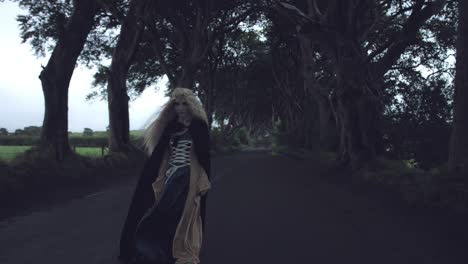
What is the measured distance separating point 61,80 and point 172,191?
11.7 m

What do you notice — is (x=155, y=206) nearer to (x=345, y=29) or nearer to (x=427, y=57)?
(x=345, y=29)

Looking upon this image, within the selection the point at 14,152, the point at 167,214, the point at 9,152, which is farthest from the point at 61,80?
the point at 167,214

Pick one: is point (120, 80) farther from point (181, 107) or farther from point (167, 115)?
point (181, 107)

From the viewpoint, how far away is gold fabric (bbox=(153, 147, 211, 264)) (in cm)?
450

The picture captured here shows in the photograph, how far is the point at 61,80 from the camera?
14.8 meters

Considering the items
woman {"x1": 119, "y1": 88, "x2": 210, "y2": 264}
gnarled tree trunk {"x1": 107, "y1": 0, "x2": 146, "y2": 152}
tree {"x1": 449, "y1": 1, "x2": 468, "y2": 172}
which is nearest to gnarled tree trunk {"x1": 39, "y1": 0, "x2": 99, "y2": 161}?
gnarled tree trunk {"x1": 107, "y1": 0, "x2": 146, "y2": 152}

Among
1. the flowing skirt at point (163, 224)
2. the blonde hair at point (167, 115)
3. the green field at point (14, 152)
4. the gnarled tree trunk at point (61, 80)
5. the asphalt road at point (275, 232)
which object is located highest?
the gnarled tree trunk at point (61, 80)

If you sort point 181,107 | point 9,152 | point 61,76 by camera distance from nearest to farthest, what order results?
point 181,107
point 61,76
point 9,152

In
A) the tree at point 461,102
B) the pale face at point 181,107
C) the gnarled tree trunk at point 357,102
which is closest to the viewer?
the pale face at point 181,107

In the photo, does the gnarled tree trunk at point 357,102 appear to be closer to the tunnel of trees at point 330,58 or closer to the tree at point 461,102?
the tunnel of trees at point 330,58

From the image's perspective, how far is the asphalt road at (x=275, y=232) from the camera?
5.04m

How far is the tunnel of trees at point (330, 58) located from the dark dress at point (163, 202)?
6.40 m

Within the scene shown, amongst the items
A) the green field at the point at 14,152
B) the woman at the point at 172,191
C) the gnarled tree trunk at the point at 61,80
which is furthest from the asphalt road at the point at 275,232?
the gnarled tree trunk at the point at 61,80

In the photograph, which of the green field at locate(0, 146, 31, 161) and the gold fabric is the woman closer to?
the gold fabric
